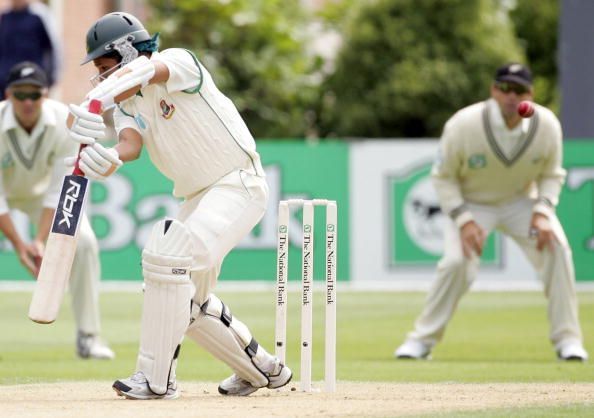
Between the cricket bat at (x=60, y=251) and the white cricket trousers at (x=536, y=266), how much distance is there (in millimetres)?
4025

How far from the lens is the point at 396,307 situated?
15109 millimetres

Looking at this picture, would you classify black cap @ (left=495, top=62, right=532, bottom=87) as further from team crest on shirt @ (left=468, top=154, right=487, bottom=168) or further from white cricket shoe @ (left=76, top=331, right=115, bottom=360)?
white cricket shoe @ (left=76, top=331, right=115, bottom=360)

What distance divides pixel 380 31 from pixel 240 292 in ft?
37.7

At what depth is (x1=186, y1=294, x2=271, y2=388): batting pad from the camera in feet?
24.1

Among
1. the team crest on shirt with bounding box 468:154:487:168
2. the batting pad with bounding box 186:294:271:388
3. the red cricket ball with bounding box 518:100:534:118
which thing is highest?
the red cricket ball with bounding box 518:100:534:118

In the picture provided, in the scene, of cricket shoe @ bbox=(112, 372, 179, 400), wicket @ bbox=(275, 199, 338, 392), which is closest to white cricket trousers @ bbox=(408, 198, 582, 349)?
wicket @ bbox=(275, 199, 338, 392)

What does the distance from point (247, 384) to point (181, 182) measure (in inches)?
42.0

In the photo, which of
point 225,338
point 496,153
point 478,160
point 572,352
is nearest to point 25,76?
point 478,160

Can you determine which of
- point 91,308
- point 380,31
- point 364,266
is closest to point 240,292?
point 364,266

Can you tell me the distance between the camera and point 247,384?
767cm

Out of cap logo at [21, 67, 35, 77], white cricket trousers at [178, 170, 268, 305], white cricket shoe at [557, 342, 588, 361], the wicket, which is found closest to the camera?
white cricket trousers at [178, 170, 268, 305]

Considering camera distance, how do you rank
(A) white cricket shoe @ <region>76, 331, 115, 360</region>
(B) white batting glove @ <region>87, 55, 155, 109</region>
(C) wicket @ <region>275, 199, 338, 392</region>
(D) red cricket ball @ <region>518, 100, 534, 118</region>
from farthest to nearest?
(A) white cricket shoe @ <region>76, 331, 115, 360</region>
(D) red cricket ball @ <region>518, 100, 534, 118</region>
(C) wicket @ <region>275, 199, 338, 392</region>
(B) white batting glove @ <region>87, 55, 155, 109</region>

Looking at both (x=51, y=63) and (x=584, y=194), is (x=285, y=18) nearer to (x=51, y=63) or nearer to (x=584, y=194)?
(x=584, y=194)

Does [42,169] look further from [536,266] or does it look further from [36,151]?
[536,266]
